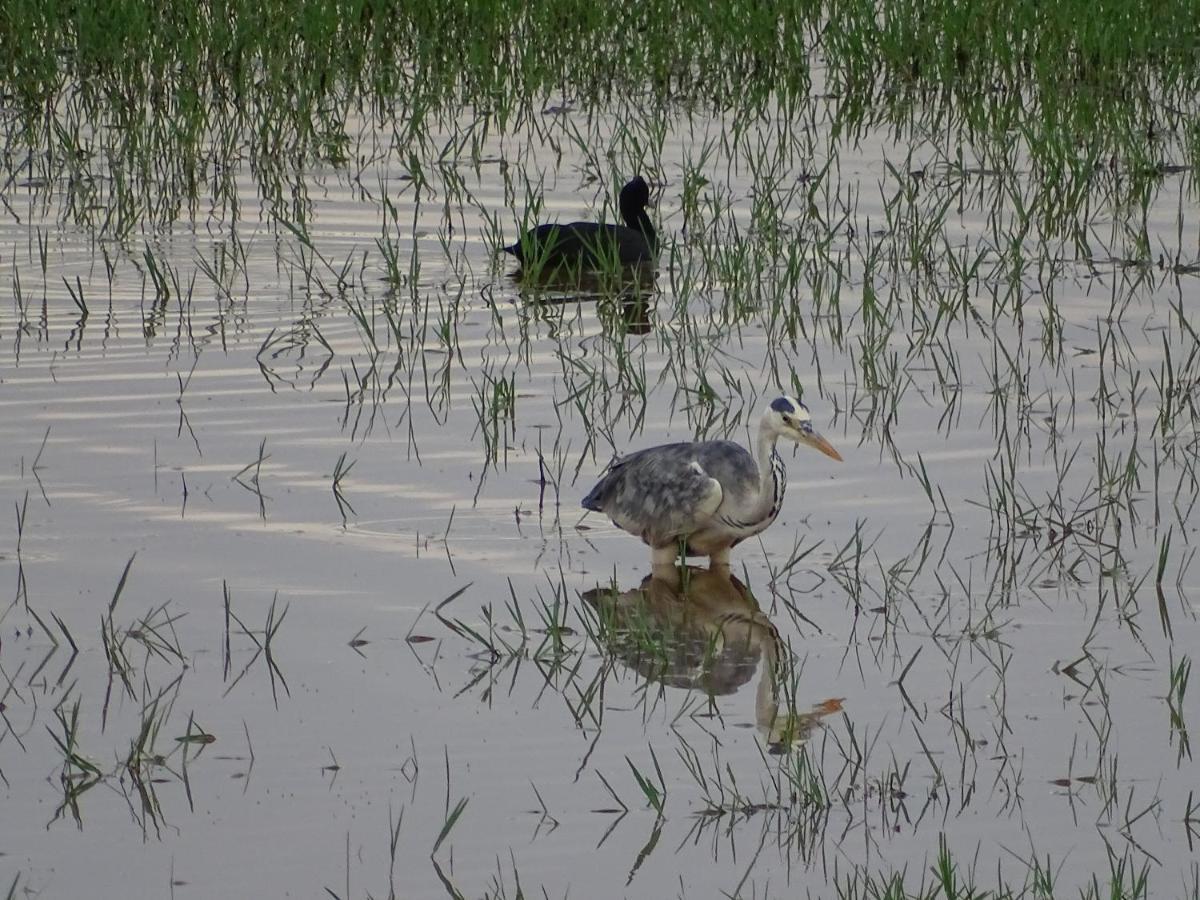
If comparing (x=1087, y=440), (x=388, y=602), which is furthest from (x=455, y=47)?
(x=388, y=602)

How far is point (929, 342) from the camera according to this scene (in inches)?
340

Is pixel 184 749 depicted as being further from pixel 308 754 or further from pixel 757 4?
pixel 757 4

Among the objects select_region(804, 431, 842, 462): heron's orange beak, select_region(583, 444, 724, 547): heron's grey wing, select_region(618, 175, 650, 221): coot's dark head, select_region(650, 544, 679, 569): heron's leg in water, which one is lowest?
select_region(650, 544, 679, 569): heron's leg in water

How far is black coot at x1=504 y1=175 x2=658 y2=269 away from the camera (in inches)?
376

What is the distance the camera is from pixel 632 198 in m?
10.3

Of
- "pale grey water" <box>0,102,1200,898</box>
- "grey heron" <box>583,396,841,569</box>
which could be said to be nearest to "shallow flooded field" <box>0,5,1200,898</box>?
"pale grey water" <box>0,102,1200,898</box>

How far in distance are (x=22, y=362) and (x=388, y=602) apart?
9.60 ft

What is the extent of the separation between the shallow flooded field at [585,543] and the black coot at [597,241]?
0.15 metres

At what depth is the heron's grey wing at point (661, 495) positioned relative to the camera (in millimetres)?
6449

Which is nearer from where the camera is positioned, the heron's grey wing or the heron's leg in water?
the heron's grey wing

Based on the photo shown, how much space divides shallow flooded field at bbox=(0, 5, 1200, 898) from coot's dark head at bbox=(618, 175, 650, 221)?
22 centimetres

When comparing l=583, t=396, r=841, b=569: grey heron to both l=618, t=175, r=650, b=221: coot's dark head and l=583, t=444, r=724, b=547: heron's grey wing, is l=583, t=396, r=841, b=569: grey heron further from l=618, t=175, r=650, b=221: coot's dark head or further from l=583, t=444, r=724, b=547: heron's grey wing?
l=618, t=175, r=650, b=221: coot's dark head

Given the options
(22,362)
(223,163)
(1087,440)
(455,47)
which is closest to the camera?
(1087,440)

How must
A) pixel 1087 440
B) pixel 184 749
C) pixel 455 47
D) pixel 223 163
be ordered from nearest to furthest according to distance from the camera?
1. pixel 184 749
2. pixel 1087 440
3. pixel 223 163
4. pixel 455 47
